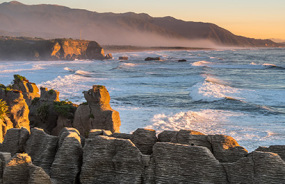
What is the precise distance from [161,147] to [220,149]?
2.49 meters

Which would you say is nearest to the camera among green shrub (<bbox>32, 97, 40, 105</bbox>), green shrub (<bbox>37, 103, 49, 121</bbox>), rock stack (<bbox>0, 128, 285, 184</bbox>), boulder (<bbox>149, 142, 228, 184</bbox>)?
rock stack (<bbox>0, 128, 285, 184</bbox>)

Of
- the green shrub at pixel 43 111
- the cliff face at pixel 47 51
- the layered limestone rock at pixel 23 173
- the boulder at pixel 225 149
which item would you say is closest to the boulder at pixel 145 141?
the boulder at pixel 225 149

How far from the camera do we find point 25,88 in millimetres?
25875

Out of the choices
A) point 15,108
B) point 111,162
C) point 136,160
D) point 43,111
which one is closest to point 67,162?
point 111,162

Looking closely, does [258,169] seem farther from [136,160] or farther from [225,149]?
[136,160]

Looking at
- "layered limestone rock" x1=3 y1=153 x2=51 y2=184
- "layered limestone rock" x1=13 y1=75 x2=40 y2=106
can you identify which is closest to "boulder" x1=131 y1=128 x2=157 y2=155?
"layered limestone rock" x1=3 y1=153 x2=51 y2=184

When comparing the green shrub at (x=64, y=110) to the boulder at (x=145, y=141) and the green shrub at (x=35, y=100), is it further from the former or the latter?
the boulder at (x=145, y=141)

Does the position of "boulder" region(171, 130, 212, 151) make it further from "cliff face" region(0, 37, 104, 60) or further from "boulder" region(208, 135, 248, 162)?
"cliff face" region(0, 37, 104, 60)

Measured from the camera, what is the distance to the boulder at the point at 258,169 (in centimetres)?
984

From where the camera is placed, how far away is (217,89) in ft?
175

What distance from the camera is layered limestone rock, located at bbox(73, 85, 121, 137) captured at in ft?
73.7

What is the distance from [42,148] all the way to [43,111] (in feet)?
35.7

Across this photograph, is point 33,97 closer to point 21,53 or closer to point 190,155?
point 190,155

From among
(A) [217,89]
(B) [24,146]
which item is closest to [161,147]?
(B) [24,146]
